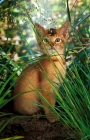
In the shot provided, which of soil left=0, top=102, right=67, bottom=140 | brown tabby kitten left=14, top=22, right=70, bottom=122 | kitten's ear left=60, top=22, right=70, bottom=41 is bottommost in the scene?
soil left=0, top=102, right=67, bottom=140

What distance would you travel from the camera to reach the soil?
159cm

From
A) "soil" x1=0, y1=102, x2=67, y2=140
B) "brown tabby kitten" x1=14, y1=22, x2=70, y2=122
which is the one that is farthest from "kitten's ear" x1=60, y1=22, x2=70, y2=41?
"soil" x1=0, y1=102, x2=67, y2=140

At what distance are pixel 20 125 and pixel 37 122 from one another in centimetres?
9

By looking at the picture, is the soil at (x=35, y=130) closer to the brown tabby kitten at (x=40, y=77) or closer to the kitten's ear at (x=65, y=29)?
the brown tabby kitten at (x=40, y=77)

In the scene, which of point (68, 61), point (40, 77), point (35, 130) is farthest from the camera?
point (68, 61)

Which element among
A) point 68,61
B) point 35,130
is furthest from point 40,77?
point 68,61

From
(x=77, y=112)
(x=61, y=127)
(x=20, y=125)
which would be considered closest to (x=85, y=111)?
(x=77, y=112)

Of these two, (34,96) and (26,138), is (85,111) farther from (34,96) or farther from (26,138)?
(34,96)

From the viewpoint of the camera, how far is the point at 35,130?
5.48ft

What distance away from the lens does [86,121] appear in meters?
1.34

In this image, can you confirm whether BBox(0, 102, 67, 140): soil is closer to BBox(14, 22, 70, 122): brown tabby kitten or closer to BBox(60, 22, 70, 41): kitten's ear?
BBox(14, 22, 70, 122): brown tabby kitten

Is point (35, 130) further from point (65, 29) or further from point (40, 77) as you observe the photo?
point (65, 29)

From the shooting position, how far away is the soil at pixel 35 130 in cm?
159

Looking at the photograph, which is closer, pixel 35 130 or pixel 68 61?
pixel 35 130
